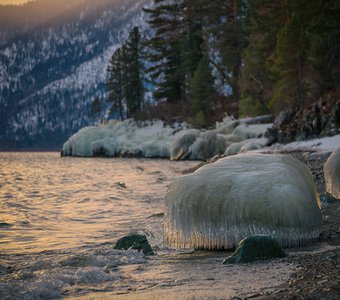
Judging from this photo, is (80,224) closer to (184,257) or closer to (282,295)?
(184,257)

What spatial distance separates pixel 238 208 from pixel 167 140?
33.0 m

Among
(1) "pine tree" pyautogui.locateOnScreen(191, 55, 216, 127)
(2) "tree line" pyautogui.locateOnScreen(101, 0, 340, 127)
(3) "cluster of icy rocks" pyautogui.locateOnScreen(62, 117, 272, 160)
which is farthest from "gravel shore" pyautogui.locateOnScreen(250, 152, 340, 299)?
(1) "pine tree" pyautogui.locateOnScreen(191, 55, 216, 127)

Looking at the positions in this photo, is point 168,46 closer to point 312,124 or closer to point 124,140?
point 124,140

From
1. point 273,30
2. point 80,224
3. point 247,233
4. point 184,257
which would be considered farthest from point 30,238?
point 273,30

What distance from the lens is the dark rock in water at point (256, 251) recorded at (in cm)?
449

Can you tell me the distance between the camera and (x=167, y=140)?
1512 inches

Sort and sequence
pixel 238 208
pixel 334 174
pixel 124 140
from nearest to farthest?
1. pixel 238 208
2. pixel 334 174
3. pixel 124 140

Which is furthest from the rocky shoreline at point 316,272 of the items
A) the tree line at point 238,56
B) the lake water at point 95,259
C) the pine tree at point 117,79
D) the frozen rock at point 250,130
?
the pine tree at point 117,79

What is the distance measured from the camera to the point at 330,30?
75.0 ft

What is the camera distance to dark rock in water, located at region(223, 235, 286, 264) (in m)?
4.49

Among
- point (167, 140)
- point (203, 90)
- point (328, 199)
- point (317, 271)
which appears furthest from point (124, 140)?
point (317, 271)

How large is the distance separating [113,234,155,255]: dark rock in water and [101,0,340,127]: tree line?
18.0 m

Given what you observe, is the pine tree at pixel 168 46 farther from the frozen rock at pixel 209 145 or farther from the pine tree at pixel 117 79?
the frozen rock at pixel 209 145

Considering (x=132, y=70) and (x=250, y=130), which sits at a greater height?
(x=132, y=70)
